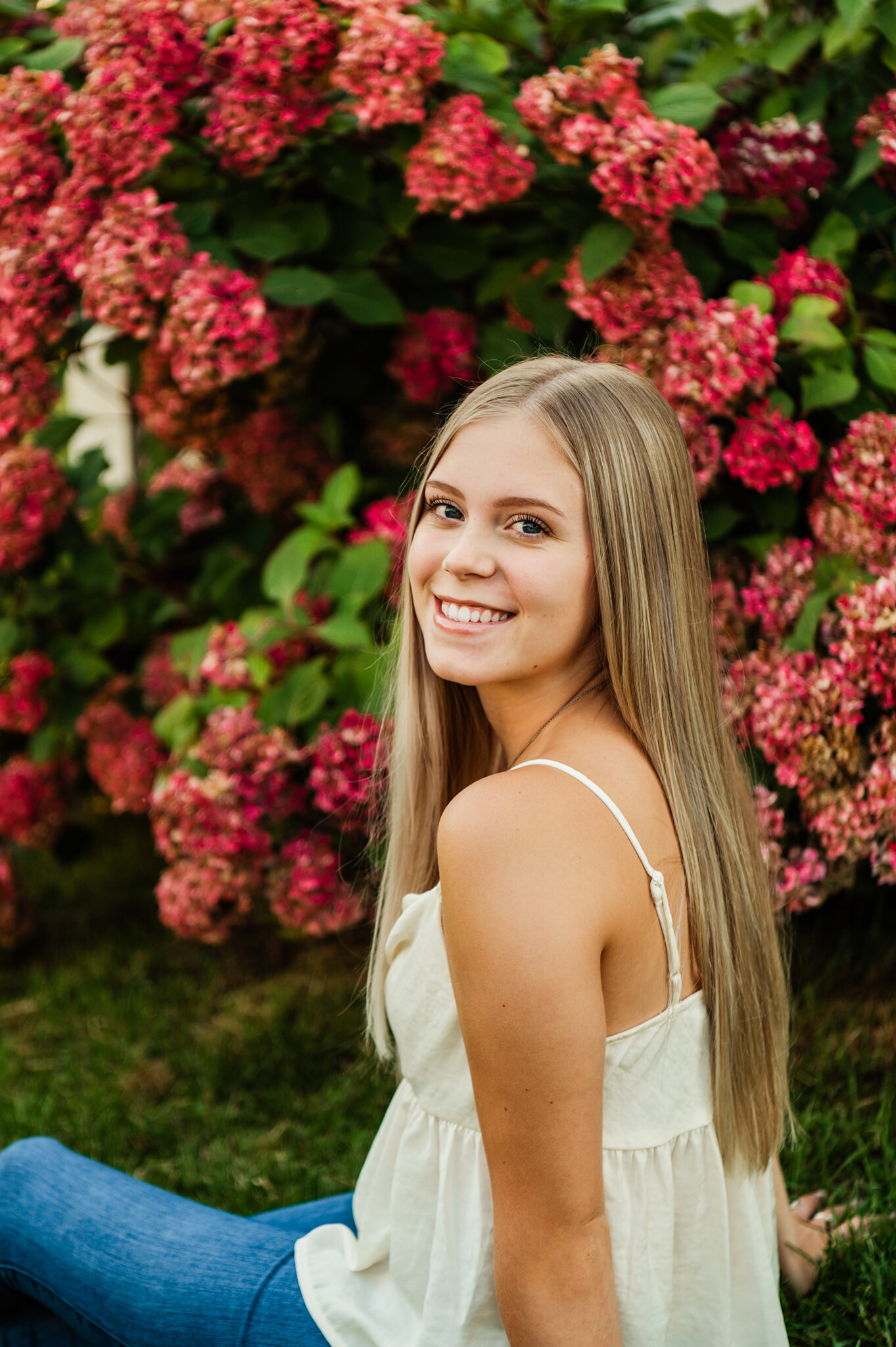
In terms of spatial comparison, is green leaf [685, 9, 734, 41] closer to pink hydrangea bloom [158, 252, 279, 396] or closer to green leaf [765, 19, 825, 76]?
green leaf [765, 19, 825, 76]

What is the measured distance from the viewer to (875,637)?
184 cm

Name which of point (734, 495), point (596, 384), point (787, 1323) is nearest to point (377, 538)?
point (734, 495)

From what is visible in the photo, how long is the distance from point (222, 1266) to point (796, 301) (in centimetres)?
181

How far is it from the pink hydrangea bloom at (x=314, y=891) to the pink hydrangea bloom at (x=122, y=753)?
0.52 m

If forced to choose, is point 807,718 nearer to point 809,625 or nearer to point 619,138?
point 809,625

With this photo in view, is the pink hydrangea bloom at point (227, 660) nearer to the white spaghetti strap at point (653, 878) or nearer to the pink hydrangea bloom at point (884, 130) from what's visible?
the white spaghetti strap at point (653, 878)

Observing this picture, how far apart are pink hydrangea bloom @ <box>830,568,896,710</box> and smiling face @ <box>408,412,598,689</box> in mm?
692

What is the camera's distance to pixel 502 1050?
1.09m

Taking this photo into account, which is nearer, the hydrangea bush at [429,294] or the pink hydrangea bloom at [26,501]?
the hydrangea bush at [429,294]

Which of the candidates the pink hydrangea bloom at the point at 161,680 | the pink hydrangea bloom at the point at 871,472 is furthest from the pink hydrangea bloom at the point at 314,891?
the pink hydrangea bloom at the point at 871,472

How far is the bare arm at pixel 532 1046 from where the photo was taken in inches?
42.1

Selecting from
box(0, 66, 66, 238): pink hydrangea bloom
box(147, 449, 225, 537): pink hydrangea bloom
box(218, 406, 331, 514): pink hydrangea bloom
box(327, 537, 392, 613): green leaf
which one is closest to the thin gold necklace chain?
box(327, 537, 392, 613): green leaf

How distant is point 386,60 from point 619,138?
1.47 ft

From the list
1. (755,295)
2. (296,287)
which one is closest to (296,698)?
(296,287)
